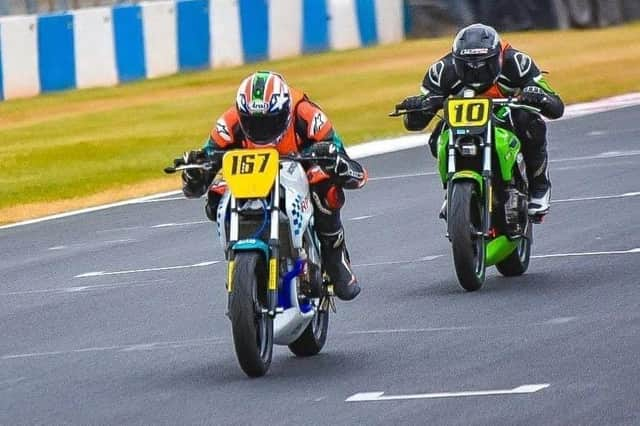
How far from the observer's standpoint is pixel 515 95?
1134cm

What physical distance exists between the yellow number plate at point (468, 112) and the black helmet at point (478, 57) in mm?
283

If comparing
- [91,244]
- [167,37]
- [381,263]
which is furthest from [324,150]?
[167,37]

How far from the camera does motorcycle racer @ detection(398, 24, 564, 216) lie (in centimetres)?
1104

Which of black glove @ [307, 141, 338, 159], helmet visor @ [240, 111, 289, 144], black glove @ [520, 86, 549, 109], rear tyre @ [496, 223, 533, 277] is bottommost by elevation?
rear tyre @ [496, 223, 533, 277]

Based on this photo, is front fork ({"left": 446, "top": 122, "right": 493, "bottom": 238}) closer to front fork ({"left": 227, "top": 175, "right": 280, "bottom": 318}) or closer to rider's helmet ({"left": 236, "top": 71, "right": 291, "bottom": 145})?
rider's helmet ({"left": 236, "top": 71, "right": 291, "bottom": 145})

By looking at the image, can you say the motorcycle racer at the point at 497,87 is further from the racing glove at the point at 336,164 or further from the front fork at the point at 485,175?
the racing glove at the point at 336,164

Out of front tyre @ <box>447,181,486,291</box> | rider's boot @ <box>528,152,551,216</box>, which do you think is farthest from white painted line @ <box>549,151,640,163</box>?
front tyre @ <box>447,181,486,291</box>

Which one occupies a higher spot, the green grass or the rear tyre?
the rear tyre

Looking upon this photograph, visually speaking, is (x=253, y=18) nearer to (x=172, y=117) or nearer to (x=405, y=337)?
(x=172, y=117)

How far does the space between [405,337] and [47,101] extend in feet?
65.0

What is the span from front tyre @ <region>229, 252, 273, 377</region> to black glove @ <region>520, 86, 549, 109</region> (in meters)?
3.10

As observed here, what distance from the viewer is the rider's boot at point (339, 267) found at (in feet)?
29.9

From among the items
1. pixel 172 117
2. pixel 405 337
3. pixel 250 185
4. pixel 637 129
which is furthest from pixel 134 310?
pixel 172 117

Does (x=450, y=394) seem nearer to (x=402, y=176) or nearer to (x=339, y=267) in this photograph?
(x=339, y=267)
